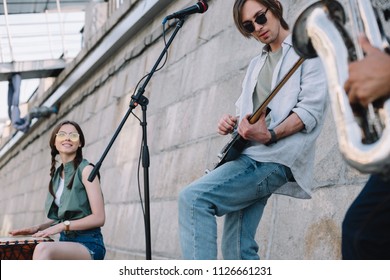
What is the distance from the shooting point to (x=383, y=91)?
1124 mm

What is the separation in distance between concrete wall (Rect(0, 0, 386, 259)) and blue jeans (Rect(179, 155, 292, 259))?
2.61ft

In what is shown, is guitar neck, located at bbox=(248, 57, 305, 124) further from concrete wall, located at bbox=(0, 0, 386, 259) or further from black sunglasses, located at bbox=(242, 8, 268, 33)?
concrete wall, located at bbox=(0, 0, 386, 259)

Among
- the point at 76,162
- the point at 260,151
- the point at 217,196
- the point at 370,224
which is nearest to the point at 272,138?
the point at 260,151

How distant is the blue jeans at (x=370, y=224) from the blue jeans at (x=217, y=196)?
0.80 meters

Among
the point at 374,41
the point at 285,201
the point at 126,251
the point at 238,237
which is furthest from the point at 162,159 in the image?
the point at 374,41

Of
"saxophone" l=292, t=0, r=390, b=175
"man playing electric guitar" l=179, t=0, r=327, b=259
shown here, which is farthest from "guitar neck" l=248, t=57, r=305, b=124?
"saxophone" l=292, t=0, r=390, b=175

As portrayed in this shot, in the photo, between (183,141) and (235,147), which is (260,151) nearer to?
(235,147)

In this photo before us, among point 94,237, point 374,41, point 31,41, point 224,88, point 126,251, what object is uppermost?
point 31,41

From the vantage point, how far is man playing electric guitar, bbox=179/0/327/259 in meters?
2.05

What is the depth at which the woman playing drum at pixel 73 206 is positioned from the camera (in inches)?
111

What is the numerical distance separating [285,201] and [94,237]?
1058mm

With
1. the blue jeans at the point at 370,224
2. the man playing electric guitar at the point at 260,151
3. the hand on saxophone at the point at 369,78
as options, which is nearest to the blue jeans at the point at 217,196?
the man playing electric guitar at the point at 260,151

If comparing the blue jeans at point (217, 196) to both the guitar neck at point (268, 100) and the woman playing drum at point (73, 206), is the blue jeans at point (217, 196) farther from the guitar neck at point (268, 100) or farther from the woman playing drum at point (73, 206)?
the woman playing drum at point (73, 206)

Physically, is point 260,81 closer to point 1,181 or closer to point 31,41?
point 31,41
